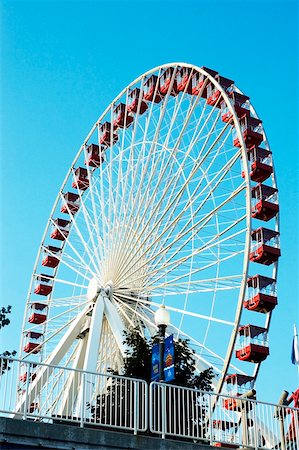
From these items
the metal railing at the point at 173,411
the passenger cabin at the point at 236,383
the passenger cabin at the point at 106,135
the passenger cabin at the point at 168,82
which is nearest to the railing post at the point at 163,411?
the metal railing at the point at 173,411

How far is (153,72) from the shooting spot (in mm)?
32812

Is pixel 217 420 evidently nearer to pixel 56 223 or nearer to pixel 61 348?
pixel 61 348

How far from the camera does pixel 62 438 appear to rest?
1145 centimetres

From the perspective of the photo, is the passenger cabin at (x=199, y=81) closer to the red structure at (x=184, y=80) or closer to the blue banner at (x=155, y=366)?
the red structure at (x=184, y=80)

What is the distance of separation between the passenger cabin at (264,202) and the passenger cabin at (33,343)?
13.8m

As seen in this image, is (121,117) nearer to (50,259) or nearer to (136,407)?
(50,259)

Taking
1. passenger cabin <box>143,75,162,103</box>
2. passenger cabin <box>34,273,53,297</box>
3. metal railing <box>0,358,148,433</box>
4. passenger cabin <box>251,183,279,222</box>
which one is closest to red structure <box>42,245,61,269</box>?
passenger cabin <box>34,273,53,297</box>

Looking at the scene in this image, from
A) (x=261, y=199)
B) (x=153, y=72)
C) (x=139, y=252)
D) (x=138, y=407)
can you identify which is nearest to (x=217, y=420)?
(x=138, y=407)

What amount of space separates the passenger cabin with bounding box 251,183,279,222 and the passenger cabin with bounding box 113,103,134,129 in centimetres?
955

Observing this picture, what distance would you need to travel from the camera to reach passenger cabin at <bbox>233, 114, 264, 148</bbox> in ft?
90.0

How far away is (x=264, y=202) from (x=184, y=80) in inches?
268

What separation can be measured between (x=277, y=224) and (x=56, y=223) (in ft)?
47.2

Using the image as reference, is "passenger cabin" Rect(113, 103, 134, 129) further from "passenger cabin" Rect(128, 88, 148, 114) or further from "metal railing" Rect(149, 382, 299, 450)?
"metal railing" Rect(149, 382, 299, 450)

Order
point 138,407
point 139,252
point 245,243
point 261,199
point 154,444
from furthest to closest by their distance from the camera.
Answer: point 139,252 → point 261,199 → point 245,243 → point 138,407 → point 154,444
